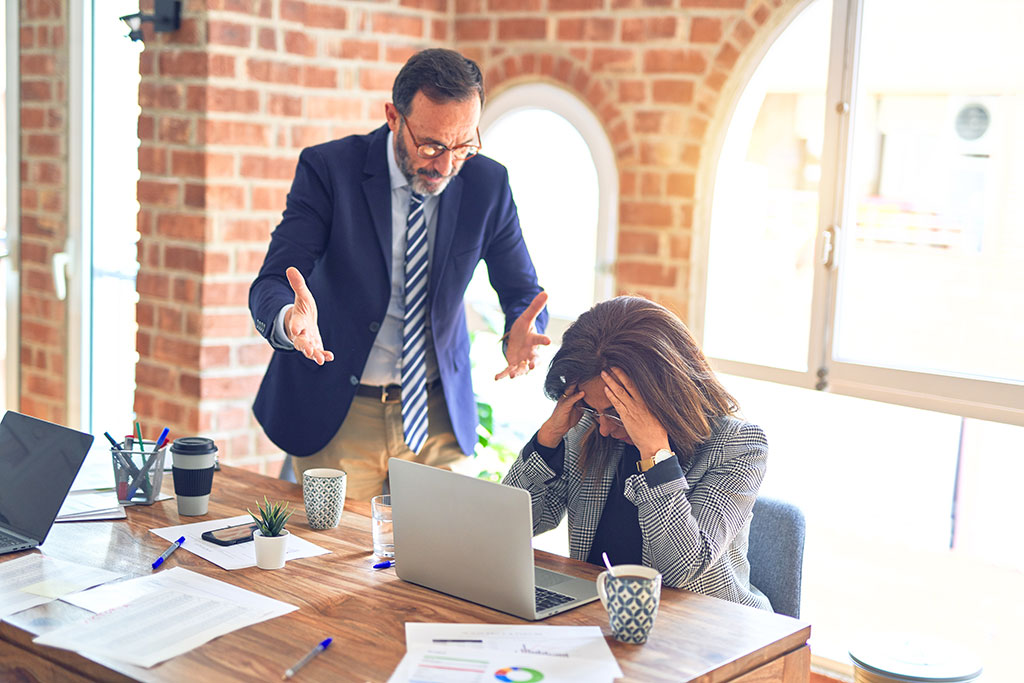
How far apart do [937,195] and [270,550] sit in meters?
1.97

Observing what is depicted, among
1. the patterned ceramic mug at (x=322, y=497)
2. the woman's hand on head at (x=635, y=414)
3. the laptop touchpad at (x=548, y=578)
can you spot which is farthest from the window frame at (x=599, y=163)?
the laptop touchpad at (x=548, y=578)

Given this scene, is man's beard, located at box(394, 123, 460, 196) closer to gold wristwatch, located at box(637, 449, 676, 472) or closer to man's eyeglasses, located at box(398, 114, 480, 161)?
man's eyeglasses, located at box(398, 114, 480, 161)

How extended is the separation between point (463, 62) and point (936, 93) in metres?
1.27

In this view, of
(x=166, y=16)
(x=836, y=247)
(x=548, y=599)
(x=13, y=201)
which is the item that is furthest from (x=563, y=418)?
(x=13, y=201)

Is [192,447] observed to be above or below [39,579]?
above

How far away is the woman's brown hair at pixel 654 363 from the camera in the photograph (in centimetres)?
205

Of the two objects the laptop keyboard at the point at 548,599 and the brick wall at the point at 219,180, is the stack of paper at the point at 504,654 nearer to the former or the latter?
the laptop keyboard at the point at 548,599

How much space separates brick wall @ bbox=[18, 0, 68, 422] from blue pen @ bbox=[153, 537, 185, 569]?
7.50 ft

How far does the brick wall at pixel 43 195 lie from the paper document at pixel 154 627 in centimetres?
259

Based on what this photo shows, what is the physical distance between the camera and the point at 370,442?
2.66 m

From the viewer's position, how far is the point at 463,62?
246 cm

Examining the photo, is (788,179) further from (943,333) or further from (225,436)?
(225,436)

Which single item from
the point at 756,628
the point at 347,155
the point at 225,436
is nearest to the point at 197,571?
the point at 756,628

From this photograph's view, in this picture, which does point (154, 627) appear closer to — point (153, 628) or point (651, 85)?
point (153, 628)
